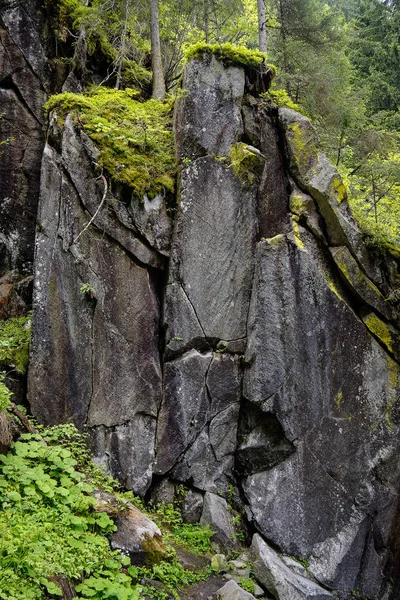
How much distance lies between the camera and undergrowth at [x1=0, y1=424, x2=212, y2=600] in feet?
14.9

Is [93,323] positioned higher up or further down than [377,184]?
further down

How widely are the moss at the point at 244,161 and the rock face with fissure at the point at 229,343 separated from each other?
1.2 inches

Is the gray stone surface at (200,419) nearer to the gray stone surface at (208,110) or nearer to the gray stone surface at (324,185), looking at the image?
the gray stone surface at (324,185)

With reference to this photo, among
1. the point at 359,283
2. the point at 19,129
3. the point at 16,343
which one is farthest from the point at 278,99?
the point at 16,343

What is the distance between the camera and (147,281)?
8953 millimetres

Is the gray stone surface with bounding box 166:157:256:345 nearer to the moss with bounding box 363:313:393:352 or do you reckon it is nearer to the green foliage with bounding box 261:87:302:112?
the green foliage with bounding box 261:87:302:112

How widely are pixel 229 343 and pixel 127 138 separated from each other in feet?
14.7

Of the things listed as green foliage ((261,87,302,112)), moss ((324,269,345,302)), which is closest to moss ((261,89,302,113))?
green foliage ((261,87,302,112))

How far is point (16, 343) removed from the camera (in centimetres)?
871

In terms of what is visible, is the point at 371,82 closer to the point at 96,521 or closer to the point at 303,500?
the point at 303,500

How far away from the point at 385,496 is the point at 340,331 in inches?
127

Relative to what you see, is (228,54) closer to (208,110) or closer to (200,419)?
(208,110)

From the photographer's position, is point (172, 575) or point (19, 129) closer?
point (172, 575)

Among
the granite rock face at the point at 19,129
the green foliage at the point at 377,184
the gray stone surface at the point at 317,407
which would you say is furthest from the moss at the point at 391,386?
the granite rock face at the point at 19,129
